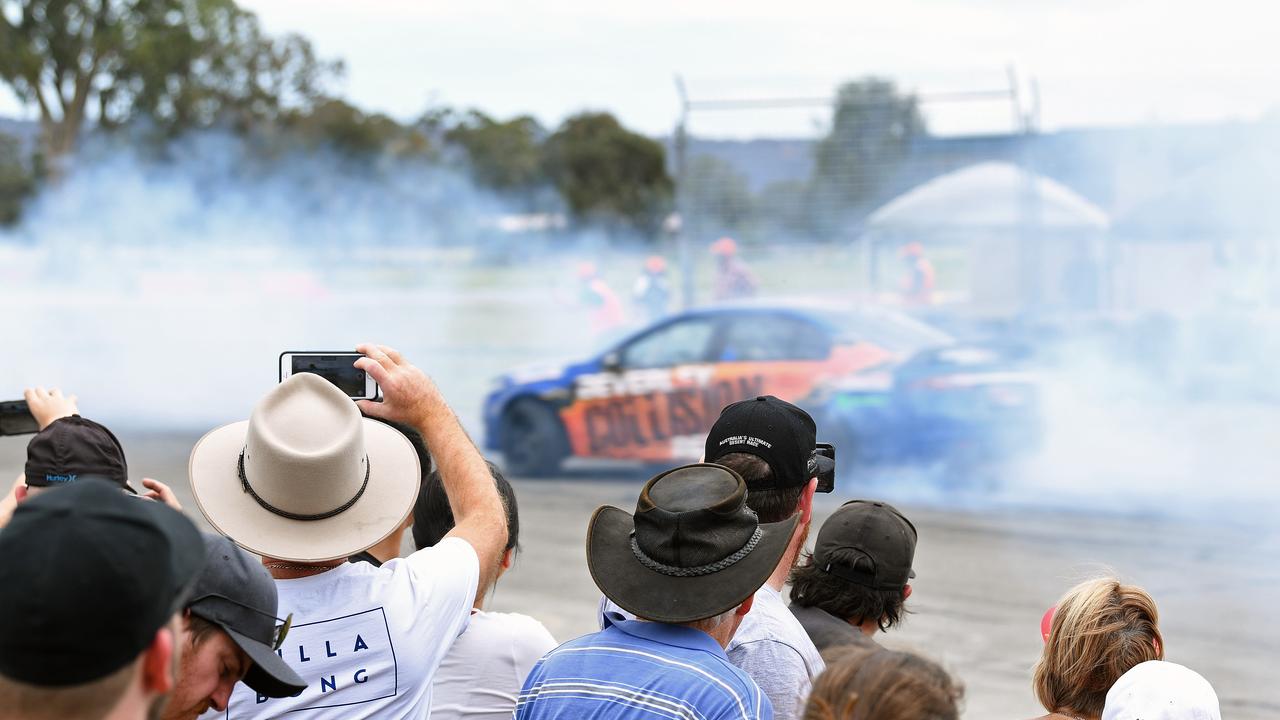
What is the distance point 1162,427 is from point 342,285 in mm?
12700

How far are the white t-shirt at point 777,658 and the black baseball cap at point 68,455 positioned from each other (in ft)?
4.77

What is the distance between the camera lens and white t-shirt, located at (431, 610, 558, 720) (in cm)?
264

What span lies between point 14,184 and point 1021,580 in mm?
16914

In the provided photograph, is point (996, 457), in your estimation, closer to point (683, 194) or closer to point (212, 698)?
point (683, 194)

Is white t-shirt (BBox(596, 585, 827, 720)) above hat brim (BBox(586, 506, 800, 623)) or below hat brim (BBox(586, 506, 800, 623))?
below

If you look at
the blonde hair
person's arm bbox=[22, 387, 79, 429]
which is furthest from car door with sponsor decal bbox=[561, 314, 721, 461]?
the blonde hair

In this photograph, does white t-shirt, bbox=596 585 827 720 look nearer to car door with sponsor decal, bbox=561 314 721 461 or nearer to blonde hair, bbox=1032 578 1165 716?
blonde hair, bbox=1032 578 1165 716

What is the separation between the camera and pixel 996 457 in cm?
946

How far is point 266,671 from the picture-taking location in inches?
66.8

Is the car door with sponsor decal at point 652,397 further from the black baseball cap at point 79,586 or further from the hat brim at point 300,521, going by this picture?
the black baseball cap at point 79,586

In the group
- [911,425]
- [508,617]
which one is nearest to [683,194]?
[911,425]

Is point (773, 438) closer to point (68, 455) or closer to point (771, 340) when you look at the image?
point (68, 455)

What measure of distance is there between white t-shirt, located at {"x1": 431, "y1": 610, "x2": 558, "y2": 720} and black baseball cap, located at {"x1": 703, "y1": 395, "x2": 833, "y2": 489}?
57 cm

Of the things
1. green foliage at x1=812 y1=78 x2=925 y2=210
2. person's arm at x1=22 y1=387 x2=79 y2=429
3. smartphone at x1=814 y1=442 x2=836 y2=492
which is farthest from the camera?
Answer: green foliage at x1=812 y1=78 x2=925 y2=210
